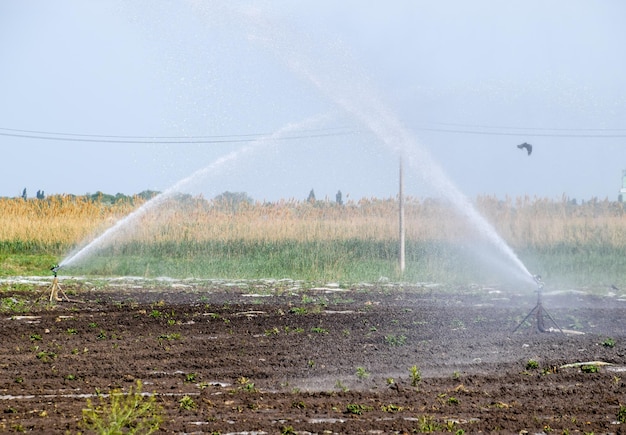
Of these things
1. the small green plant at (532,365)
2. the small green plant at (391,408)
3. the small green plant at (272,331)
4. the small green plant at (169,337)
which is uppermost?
the small green plant at (272,331)

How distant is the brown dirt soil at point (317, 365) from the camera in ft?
24.8

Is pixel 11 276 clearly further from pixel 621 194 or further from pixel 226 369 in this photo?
pixel 621 194

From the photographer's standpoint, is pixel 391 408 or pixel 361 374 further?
pixel 361 374

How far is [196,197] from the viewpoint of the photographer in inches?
1280

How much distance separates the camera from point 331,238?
2947 cm

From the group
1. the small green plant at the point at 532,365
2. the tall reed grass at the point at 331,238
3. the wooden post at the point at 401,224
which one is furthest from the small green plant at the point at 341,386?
the wooden post at the point at 401,224

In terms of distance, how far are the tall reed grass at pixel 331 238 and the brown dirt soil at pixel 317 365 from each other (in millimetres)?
8988

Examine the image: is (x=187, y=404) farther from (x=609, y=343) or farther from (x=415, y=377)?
(x=609, y=343)

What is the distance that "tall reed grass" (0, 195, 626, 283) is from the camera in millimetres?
26688

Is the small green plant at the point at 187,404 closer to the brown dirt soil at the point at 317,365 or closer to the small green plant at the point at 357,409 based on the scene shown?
the brown dirt soil at the point at 317,365

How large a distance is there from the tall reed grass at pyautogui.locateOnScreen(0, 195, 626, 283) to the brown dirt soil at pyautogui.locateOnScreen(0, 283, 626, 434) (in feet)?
29.5

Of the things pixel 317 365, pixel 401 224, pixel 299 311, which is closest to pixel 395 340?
pixel 317 365

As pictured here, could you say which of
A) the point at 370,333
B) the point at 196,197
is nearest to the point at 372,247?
the point at 196,197

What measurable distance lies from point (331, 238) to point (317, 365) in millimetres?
19210
